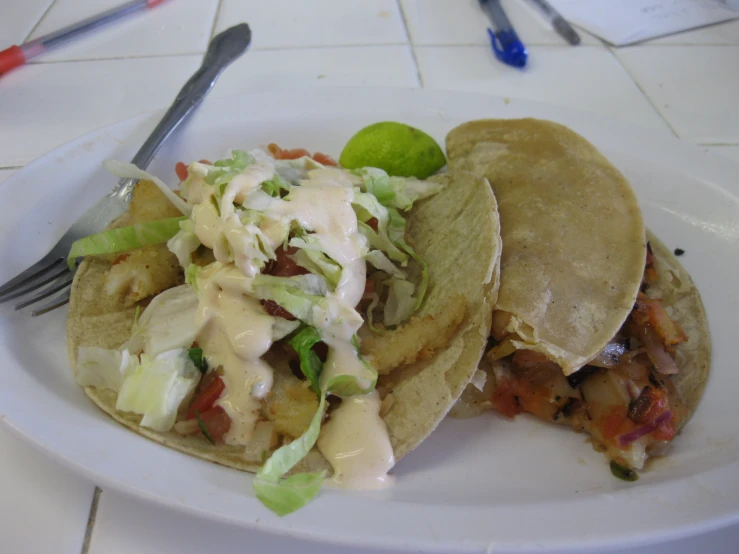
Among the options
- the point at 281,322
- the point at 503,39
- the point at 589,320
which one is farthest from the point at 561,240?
the point at 503,39

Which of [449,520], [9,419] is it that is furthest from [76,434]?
[449,520]

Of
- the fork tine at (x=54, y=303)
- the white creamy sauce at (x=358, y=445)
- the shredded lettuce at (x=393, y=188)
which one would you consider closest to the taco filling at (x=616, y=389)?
the white creamy sauce at (x=358, y=445)

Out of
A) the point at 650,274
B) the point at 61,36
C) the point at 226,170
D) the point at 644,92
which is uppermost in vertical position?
the point at 61,36

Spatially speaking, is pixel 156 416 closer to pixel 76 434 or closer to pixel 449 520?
pixel 76 434

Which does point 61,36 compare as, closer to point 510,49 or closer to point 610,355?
point 510,49

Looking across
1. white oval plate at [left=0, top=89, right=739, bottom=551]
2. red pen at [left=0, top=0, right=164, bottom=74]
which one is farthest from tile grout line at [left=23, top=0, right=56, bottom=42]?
white oval plate at [left=0, top=89, right=739, bottom=551]

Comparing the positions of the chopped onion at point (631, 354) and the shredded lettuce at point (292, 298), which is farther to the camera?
the chopped onion at point (631, 354)

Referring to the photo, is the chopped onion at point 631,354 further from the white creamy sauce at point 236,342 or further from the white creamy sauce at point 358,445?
the white creamy sauce at point 236,342
